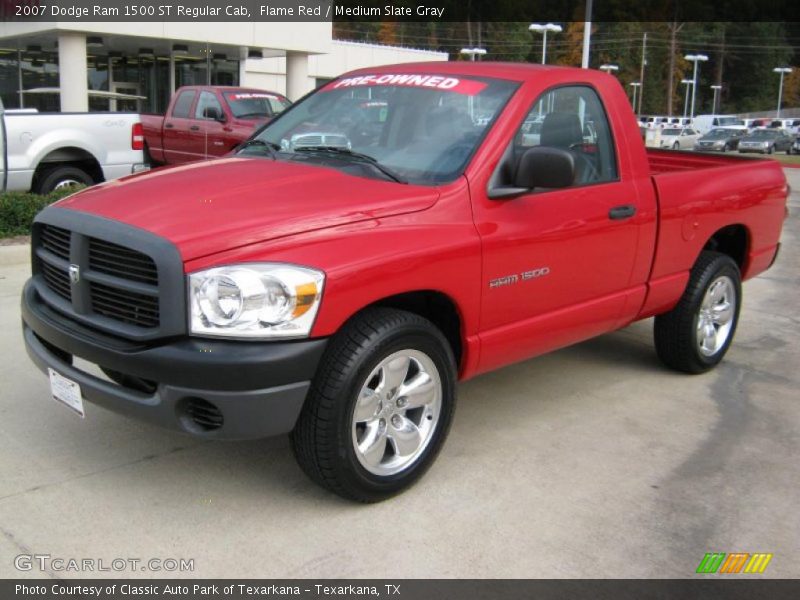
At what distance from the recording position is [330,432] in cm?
330

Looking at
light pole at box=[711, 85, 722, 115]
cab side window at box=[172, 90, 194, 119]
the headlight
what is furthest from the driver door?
light pole at box=[711, 85, 722, 115]

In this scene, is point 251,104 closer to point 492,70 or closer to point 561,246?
point 492,70

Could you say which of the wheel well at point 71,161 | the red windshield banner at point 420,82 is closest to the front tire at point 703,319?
the red windshield banner at point 420,82

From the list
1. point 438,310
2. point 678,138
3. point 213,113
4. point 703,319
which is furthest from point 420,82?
point 678,138

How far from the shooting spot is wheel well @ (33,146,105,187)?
992 cm

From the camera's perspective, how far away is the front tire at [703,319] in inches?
211

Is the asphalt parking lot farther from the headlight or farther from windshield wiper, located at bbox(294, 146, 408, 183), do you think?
windshield wiper, located at bbox(294, 146, 408, 183)

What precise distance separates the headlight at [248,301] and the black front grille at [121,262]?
0.75 feet

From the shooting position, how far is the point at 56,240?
12.2 feet

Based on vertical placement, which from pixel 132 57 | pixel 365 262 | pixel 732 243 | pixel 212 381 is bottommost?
pixel 212 381

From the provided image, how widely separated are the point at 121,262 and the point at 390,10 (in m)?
22.2

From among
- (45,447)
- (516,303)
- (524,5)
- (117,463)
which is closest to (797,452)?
(516,303)

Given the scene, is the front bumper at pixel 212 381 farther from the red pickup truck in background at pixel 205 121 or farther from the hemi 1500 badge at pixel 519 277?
the red pickup truck in background at pixel 205 121

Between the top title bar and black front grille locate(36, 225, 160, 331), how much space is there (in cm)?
1529
